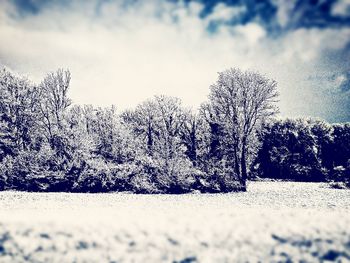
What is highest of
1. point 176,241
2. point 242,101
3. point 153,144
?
point 242,101

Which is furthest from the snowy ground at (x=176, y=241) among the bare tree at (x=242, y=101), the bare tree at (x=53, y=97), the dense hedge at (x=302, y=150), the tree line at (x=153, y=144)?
the dense hedge at (x=302, y=150)

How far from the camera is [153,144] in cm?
2938

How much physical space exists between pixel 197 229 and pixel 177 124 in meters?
24.6

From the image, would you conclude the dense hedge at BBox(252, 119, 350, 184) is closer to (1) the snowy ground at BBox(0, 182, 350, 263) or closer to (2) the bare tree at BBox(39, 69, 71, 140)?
(2) the bare tree at BBox(39, 69, 71, 140)

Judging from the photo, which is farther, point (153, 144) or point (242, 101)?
→ point (153, 144)

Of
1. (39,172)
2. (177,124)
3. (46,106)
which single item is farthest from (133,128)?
(39,172)

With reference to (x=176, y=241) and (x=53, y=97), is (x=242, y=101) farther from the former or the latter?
(x=176, y=241)

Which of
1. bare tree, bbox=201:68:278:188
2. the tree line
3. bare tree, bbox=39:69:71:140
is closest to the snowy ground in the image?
the tree line

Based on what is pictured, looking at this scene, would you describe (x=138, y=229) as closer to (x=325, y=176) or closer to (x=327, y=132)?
(x=325, y=176)

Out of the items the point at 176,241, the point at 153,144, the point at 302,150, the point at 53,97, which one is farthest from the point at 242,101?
the point at 176,241

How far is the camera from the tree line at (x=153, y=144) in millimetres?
23641

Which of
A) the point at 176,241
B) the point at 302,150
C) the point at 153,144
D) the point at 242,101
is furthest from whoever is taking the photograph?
the point at 302,150

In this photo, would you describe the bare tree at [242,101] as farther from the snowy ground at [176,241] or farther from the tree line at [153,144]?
the snowy ground at [176,241]

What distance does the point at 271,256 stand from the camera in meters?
5.73
